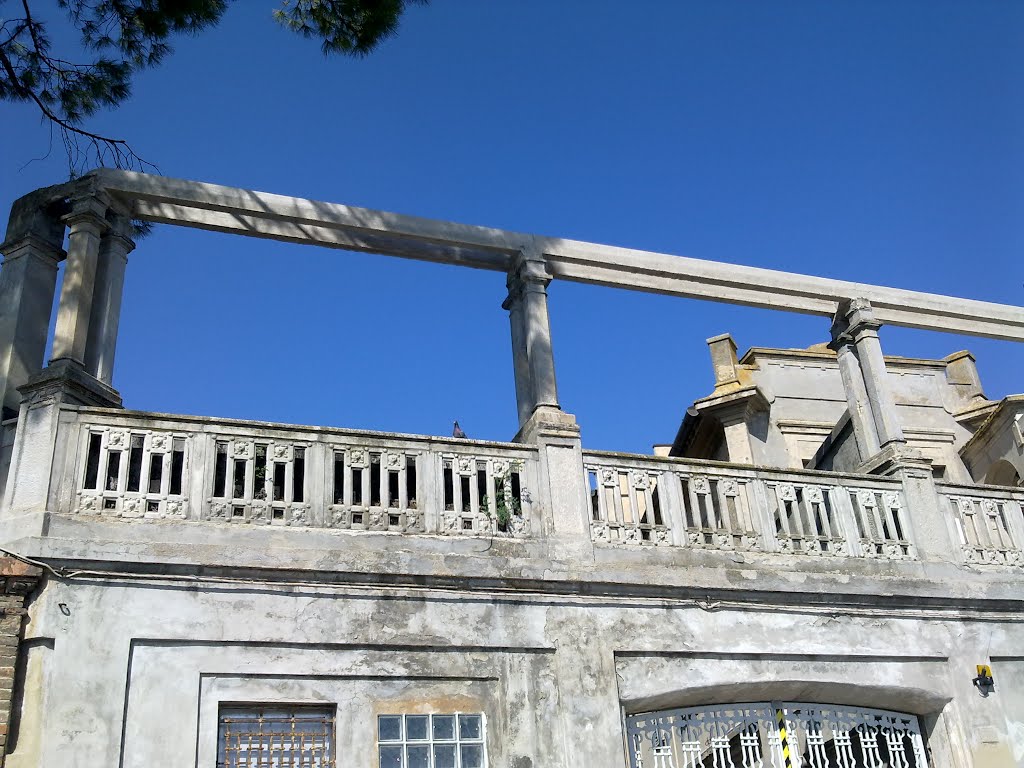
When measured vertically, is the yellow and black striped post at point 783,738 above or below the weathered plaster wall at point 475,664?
below

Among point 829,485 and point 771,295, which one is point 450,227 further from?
point 829,485

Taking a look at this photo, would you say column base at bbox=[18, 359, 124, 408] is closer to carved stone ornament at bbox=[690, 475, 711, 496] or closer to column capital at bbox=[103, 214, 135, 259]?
column capital at bbox=[103, 214, 135, 259]

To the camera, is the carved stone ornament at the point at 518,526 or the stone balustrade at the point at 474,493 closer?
the stone balustrade at the point at 474,493

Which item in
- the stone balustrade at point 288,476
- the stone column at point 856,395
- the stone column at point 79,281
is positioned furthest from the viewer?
the stone column at point 856,395

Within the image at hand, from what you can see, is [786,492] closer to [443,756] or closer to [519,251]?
[519,251]

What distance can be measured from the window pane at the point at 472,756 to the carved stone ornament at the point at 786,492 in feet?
13.0

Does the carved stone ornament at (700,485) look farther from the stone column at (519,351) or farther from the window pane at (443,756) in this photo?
the window pane at (443,756)

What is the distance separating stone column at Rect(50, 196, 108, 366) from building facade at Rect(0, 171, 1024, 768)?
32 mm

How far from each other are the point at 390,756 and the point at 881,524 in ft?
17.8

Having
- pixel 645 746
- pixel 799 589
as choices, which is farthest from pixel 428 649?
pixel 799 589

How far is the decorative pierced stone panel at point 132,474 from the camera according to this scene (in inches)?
343

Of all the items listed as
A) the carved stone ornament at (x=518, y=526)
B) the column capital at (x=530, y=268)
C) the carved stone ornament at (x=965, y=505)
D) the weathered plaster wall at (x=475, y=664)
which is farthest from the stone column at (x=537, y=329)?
the carved stone ornament at (x=965, y=505)

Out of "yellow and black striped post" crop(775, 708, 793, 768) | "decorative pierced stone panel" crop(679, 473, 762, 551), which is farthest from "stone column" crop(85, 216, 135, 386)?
"yellow and black striped post" crop(775, 708, 793, 768)

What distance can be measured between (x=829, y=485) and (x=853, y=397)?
61.7 inches
